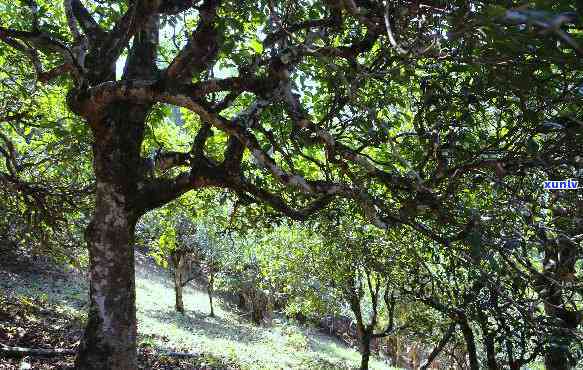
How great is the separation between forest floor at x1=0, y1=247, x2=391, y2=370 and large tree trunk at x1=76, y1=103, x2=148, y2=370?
1836mm

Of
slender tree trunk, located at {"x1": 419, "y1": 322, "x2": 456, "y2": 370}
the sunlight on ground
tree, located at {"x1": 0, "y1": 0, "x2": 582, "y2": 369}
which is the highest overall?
tree, located at {"x1": 0, "y1": 0, "x2": 582, "y2": 369}

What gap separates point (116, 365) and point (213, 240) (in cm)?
1895

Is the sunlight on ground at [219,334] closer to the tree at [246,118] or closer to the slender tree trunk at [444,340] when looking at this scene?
the slender tree trunk at [444,340]

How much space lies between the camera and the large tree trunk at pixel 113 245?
15.3 ft

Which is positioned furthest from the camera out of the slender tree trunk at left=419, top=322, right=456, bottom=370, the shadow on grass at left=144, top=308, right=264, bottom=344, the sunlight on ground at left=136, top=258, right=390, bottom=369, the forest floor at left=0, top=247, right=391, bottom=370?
the shadow on grass at left=144, top=308, right=264, bottom=344

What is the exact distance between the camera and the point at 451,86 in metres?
4.31

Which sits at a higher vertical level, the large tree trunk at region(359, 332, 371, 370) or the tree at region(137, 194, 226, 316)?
the tree at region(137, 194, 226, 316)

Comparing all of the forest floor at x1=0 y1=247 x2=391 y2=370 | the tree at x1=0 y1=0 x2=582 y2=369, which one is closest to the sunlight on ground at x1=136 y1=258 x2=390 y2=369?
the forest floor at x1=0 y1=247 x2=391 y2=370

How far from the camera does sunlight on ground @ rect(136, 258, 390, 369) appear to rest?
13.3 m

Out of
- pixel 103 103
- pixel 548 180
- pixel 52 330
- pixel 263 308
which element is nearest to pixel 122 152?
pixel 103 103

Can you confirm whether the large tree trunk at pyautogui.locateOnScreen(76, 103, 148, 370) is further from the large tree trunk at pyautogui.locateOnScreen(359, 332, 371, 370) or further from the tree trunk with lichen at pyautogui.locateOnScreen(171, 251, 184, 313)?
the tree trunk with lichen at pyautogui.locateOnScreen(171, 251, 184, 313)

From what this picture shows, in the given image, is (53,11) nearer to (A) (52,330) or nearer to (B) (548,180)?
(A) (52,330)

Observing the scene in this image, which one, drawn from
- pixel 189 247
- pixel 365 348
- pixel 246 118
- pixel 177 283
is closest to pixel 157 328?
pixel 365 348

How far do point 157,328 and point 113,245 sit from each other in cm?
1043
